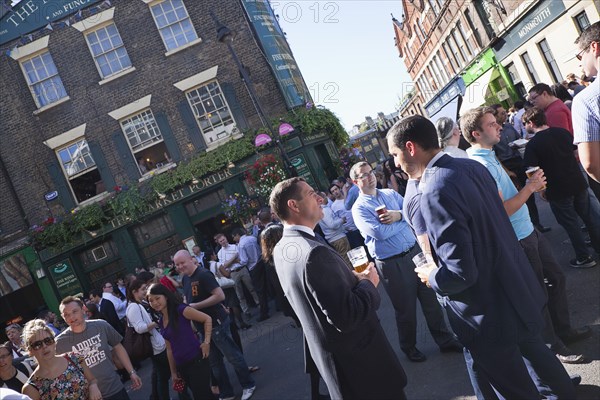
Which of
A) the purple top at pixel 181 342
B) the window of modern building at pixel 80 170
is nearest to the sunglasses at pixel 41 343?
the purple top at pixel 181 342

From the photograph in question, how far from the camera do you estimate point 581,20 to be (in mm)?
15906

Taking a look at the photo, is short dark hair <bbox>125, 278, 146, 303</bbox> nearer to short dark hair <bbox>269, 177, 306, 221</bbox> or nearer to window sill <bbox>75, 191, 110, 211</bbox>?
short dark hair <bbox>269, 177, 306, 221</bbox>

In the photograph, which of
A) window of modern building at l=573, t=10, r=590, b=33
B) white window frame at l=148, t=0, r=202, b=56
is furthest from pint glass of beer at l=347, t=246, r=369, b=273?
window of modern building at l=573, t=10, r=590, b=33

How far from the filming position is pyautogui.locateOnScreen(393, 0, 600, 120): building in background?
16.8 meters

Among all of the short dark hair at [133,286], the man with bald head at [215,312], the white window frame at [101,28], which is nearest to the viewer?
the man with bald head at [215,312]

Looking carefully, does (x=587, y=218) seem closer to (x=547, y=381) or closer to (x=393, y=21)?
(x=547, y=381)

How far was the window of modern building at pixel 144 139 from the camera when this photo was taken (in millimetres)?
15211

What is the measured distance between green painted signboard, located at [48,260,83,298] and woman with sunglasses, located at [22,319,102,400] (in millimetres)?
12659

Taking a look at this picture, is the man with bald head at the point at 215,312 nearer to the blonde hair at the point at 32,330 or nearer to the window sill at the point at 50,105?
the blonde hair at the point at 32,330

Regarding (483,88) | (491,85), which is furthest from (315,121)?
(491,85)

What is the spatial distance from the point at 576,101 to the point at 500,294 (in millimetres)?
1357

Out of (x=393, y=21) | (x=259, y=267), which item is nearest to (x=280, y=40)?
(x=259, y=267)

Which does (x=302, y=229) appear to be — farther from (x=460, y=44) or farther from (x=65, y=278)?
(x=460, y=44)

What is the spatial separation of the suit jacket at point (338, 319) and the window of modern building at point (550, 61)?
65.5 feet
